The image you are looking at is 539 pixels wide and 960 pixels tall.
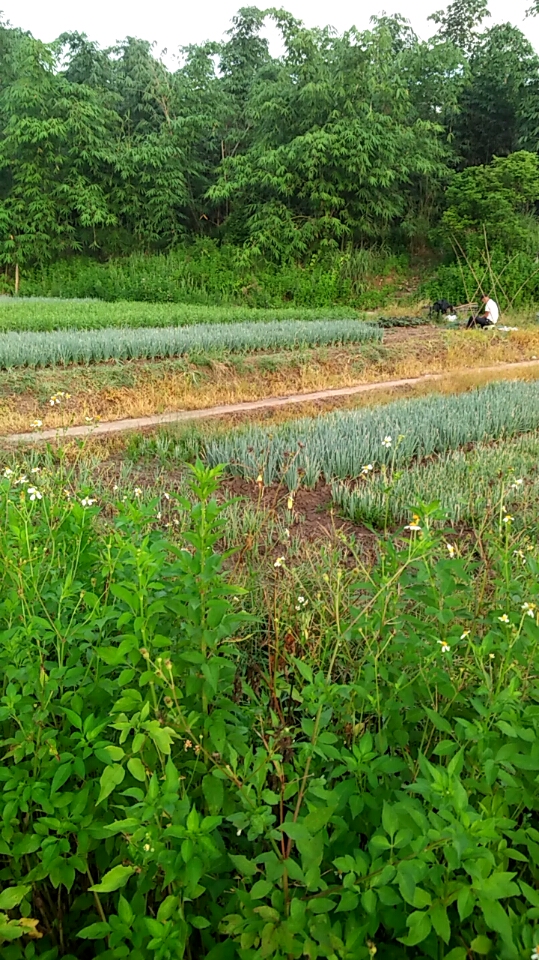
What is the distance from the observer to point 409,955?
126cm

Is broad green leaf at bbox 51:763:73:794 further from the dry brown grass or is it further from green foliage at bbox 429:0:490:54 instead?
green foliage at bbox 429:0:490:54

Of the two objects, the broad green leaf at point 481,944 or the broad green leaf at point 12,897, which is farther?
the broad green leaf at point 12,897

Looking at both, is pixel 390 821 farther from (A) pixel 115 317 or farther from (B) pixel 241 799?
(A) pixel 115 317

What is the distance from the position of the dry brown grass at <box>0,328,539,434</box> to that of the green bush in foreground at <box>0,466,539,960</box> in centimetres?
382

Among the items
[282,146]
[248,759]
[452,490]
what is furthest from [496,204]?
[248,759]

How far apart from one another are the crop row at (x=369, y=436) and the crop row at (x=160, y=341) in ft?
11.3

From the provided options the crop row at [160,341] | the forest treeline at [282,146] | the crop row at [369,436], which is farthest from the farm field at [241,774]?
the forest treeline at [282,146]

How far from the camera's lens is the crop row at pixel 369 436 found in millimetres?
4541

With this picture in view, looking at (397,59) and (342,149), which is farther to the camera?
(397,59)

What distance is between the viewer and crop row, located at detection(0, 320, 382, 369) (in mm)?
8000

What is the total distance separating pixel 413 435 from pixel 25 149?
22.2 metres

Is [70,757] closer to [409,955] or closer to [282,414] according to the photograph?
[409,955]

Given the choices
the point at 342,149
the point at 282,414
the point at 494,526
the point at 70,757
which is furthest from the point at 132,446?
the point at 342,149

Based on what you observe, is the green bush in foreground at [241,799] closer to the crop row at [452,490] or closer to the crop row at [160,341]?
the crop row at [452,490]
